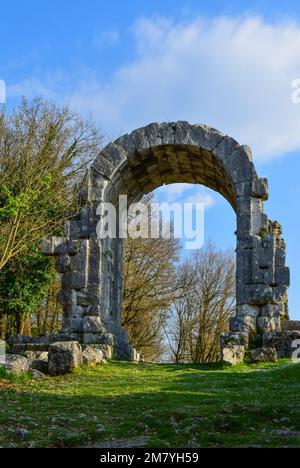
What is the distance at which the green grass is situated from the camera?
322 inches

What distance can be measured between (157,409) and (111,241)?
11.2 m

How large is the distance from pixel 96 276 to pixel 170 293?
569 inches

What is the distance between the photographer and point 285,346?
58.8ft

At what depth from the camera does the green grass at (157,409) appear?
322 inches

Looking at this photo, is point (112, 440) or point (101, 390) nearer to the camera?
point (112, 440)

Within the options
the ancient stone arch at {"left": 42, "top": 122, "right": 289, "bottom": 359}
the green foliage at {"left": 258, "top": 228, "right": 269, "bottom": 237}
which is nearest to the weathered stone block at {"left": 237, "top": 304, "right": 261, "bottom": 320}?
the ancient stone arch at {"left": 42, "top": 122, "right": 289, "bottom": 359}

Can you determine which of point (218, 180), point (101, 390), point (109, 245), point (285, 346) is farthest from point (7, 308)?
point (101, 390)

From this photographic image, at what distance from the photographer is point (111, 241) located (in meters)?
20.9

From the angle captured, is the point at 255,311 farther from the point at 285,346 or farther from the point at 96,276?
the point at 96,276

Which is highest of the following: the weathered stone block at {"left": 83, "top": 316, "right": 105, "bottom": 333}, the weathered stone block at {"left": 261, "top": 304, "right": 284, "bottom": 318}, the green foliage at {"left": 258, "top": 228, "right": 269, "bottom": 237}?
the green foliage at {"left": 258, "top": 228, "right": 269, "bottom": 237}

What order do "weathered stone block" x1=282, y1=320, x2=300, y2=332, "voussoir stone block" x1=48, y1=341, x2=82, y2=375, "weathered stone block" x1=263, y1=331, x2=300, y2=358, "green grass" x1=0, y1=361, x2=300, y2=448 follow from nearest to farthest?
1. "green grass" x1=0, y1=361, x2=300, y2=448
2. "voussoir stone block" x1=48, y1=341, x2=82, y2=375
3. "weathered stone block" x1=263, y1=331, x2=300, y2=358
4. "weathered stone block" x1=282, y1=320, x2=300, y2=332

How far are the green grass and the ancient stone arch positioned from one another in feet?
13.0

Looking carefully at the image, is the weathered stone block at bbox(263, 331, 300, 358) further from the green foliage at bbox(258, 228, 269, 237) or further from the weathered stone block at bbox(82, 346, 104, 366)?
the weathered stone block at bbox(82, 346, 104, 366)

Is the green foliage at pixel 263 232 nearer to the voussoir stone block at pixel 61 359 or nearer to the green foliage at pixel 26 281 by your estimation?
the voussoir stone block at pixel 61 359
